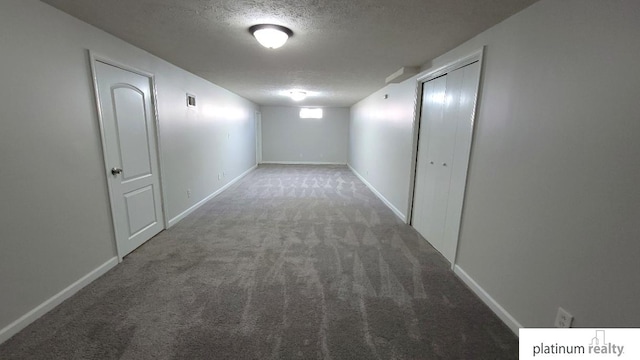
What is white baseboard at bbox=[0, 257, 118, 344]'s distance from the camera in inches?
66.5

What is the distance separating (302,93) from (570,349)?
5828 mm

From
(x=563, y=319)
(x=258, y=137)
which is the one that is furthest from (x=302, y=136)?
(x=563, y=319)

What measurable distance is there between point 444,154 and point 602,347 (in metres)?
1.98

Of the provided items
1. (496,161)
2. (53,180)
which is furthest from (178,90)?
(496,161)

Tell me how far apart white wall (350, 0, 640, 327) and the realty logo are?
2.7 inches

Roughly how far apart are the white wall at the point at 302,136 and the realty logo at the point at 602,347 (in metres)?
8.86

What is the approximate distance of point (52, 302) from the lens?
6.43 ft

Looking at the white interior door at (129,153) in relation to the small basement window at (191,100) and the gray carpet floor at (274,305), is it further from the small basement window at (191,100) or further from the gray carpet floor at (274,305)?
the small basement window at (191,100)

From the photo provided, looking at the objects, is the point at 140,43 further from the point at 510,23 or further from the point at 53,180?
the point at 510,23

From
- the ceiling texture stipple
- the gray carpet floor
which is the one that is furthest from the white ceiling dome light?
the gray carpet floor

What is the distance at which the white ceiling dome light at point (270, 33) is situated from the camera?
2.18 meters

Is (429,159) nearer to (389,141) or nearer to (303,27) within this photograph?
(389,141)

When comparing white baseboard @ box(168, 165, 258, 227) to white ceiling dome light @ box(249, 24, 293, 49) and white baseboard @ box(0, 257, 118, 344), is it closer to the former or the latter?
white baseboard @ box(0, 257, 118, 344)

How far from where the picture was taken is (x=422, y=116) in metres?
3.55
